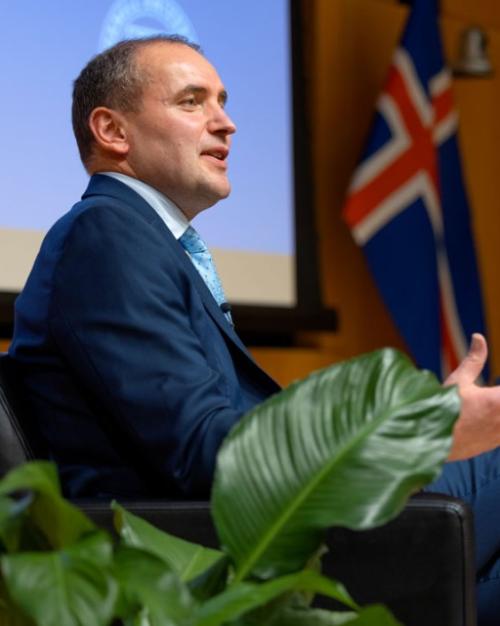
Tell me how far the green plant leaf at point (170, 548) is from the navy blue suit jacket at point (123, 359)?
0.40 m

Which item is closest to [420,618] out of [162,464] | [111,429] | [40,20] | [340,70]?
[162,464]

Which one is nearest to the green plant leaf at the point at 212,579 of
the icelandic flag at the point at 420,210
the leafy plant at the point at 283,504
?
the leafy plant at the point at 283,504

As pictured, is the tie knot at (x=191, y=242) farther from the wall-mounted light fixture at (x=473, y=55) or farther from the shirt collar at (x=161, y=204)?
the wall-mounted light fixture at (x=473, y=55)

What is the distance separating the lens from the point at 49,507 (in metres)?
1.04

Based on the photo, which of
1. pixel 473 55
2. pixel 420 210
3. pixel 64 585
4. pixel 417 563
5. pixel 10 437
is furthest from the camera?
pixel 473 55

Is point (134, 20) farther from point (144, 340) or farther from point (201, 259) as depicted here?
point (144, 340)

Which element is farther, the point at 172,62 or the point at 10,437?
the point at 172,62

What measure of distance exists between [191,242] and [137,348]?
1.52 ft

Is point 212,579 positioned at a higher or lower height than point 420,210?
higher

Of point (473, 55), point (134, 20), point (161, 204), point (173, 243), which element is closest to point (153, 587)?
point (173, 243)

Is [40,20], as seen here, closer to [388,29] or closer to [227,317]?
[388,29]

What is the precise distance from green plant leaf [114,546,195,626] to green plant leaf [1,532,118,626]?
0.02m

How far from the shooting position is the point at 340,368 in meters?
1.17

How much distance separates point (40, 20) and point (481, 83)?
6.51 feet
